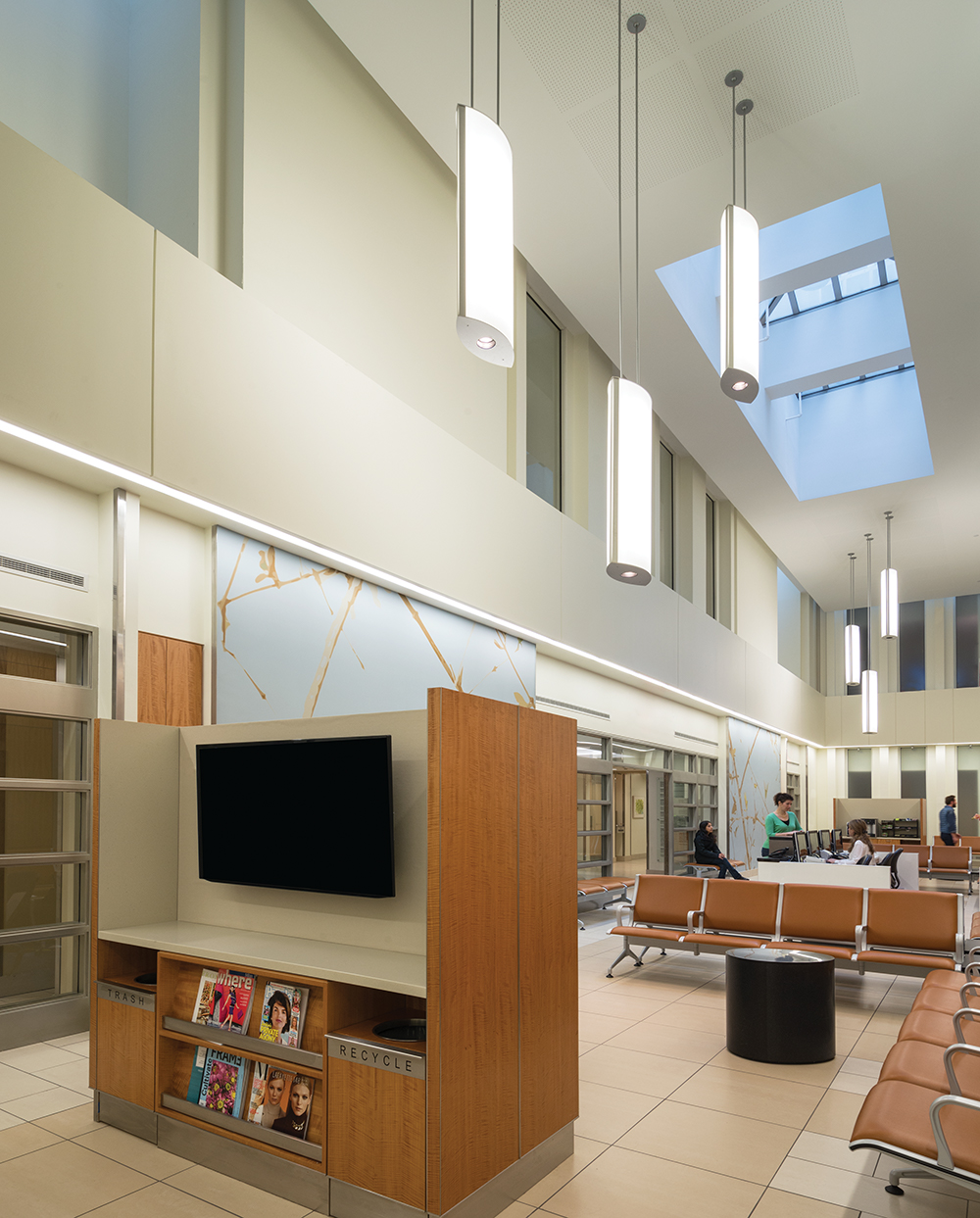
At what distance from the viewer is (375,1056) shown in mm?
3518

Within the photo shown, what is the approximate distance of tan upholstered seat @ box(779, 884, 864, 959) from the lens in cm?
722

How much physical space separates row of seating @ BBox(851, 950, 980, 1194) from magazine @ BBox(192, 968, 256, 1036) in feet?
8.40

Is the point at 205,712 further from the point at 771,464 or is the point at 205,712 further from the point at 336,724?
the point at 771,464

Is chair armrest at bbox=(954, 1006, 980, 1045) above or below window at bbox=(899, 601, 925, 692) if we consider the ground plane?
below

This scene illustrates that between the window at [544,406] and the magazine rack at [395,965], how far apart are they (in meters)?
6.92

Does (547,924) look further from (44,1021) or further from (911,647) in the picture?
(911,647)

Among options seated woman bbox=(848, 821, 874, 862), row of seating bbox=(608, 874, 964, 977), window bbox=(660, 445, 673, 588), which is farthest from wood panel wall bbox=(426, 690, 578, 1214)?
window bbox=(660, 445, 673, 588)

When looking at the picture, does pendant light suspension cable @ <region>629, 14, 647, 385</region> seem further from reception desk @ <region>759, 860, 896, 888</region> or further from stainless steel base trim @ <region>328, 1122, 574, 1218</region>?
stainless steel base trim @ <region>328, 1122, 574, 1218</region>

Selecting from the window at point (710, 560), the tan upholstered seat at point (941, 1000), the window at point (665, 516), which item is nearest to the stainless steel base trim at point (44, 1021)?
the tan upholstered seat at point (941, 1000)

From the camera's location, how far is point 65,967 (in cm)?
587

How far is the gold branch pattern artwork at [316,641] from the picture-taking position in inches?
265

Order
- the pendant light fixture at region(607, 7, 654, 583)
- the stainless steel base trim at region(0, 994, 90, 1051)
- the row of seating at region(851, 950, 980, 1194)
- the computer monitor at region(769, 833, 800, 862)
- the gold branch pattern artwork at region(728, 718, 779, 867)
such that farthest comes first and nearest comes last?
the gold branch pattern artwork at region(728, 718, 779, 867) → the computer monitor at region(769, 833, 800, 862) → the stainless steel base trim at region(0, 994, 90, 1051) → the pendant light fixture at region(607, 7, 654, 583) → the row of seating at region(851, 950, 980, 1194)

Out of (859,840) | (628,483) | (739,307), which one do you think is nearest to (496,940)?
(628,483)

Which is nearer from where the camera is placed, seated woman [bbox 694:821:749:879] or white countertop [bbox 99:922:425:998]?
white countertop [bbox 99:922:425:998]
